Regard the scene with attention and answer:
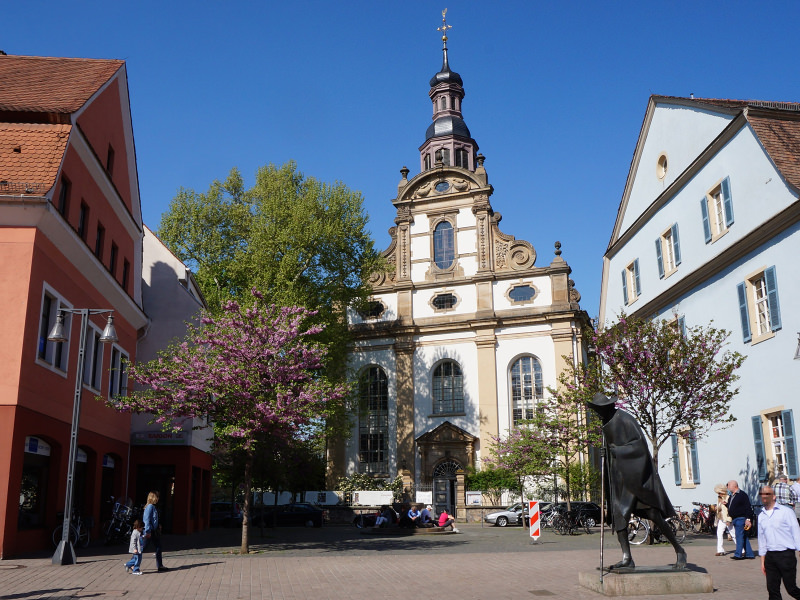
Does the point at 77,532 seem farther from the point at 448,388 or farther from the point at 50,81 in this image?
the point at 448,388

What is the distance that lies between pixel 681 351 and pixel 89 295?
49.9 feet

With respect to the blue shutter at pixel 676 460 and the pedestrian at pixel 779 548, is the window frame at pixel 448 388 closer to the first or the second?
the blue shutter at pixel 676 460

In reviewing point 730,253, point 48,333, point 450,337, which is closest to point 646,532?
point 730,253

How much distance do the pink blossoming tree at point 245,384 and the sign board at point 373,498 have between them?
74.4 ft

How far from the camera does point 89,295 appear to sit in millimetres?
19406

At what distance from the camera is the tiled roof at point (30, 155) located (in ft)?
49.6

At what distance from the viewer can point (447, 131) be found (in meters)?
49.8

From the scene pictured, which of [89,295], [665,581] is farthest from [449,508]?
[665,581]

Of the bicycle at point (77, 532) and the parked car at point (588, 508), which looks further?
the parked car at point (588, 508)

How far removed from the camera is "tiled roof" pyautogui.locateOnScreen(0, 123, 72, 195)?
1512 centimetres

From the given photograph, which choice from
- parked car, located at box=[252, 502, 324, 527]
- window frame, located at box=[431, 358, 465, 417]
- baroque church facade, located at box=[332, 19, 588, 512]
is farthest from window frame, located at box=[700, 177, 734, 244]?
parked car, located at box=[252, 502, 324, 527]

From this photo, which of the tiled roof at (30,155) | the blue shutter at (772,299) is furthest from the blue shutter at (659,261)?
the tiled roof at (30,155)

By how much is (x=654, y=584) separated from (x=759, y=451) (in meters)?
10.6

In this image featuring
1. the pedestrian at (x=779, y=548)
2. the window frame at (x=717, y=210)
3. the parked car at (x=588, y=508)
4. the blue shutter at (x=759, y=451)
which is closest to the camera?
the pedestrian at (x=779, y=548)
